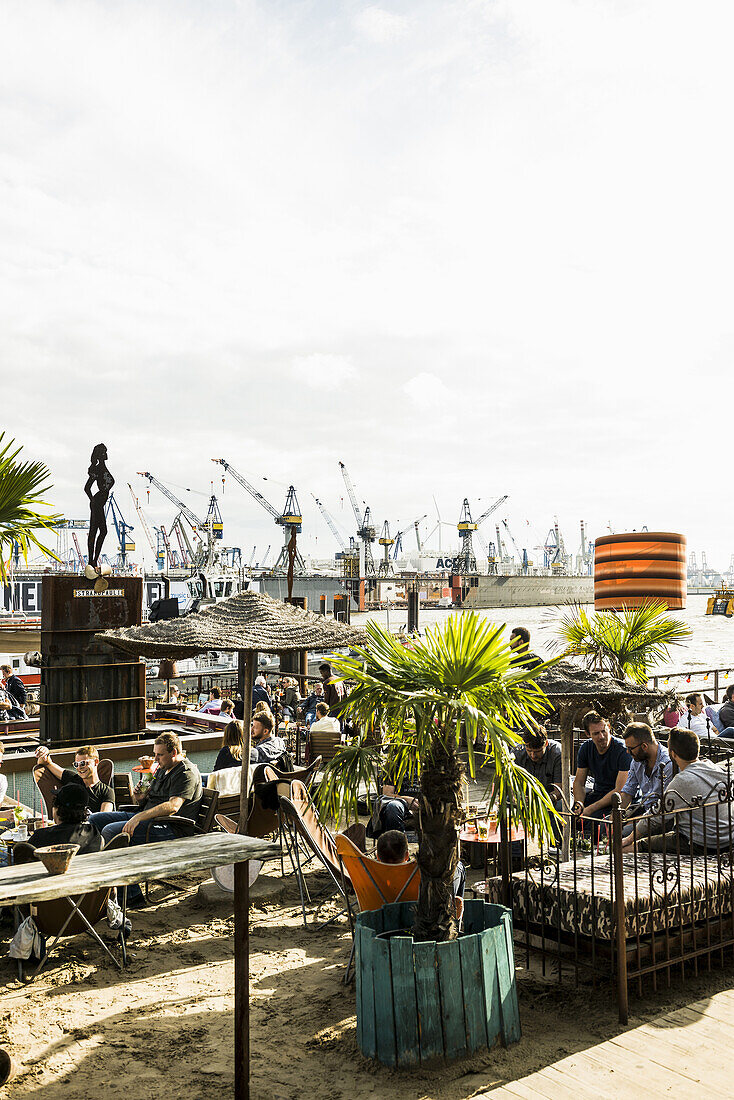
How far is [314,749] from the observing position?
11258mm

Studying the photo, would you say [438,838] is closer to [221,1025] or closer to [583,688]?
[221,1025]

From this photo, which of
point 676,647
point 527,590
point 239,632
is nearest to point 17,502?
point 239,632

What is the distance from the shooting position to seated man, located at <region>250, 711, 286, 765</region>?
974 centimetres

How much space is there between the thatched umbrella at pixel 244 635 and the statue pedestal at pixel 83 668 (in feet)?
13.9

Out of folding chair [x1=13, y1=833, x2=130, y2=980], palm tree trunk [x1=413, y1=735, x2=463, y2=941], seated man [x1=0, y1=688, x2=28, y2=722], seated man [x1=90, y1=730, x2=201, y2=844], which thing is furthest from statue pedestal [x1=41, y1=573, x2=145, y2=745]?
palm tree trunk [x1=413, y1=735, x2=463, y2=941]

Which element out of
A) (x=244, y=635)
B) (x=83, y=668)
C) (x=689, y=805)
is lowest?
(x=689, y=805)

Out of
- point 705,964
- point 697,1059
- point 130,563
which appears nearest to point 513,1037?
point 697,1059

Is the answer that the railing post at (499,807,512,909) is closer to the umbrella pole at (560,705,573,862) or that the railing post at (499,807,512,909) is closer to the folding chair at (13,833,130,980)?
the umbrella pole at (560,705,573,862)

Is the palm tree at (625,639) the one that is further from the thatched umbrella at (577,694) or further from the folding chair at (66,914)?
the folding chair at (66,914)

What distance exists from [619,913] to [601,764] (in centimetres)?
287

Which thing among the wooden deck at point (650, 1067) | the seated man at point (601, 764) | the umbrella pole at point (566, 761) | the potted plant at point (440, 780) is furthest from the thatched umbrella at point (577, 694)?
the wooden deck at point (650, 1067)

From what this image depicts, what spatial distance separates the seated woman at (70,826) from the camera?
19.0ft

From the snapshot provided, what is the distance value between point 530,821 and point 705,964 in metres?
2.19

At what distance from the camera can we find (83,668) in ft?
38.6
